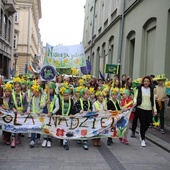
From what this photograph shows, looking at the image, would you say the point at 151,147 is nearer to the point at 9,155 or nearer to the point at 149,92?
the point at 149,92

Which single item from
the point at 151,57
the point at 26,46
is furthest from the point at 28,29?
the point at 151,57

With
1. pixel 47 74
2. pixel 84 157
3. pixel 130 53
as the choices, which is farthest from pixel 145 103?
pixel 130 53

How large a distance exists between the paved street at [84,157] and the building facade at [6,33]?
80.0 feet

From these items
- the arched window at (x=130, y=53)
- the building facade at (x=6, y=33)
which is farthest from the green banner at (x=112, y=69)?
the building facade at (x=6, y=33)

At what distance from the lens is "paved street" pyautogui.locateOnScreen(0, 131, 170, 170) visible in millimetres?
5860

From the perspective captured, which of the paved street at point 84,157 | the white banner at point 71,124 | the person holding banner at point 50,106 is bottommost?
the paved street at point 84,157

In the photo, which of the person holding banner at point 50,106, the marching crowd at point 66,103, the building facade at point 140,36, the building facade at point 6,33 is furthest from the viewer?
the building facade at point 6,33

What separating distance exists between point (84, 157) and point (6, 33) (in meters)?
30.2

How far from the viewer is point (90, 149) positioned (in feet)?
24.3

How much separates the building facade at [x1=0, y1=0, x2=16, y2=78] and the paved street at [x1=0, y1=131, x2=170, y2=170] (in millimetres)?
24376

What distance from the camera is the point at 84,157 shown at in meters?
6.59

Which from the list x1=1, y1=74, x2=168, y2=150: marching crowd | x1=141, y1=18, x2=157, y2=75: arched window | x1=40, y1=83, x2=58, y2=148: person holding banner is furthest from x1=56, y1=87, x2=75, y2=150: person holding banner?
x1=141, y1=18, x2=157, y2=75: arched window

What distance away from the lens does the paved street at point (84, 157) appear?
19.2 feet

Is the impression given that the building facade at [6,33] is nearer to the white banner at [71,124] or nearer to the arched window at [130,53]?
the arched window at [130,53]
